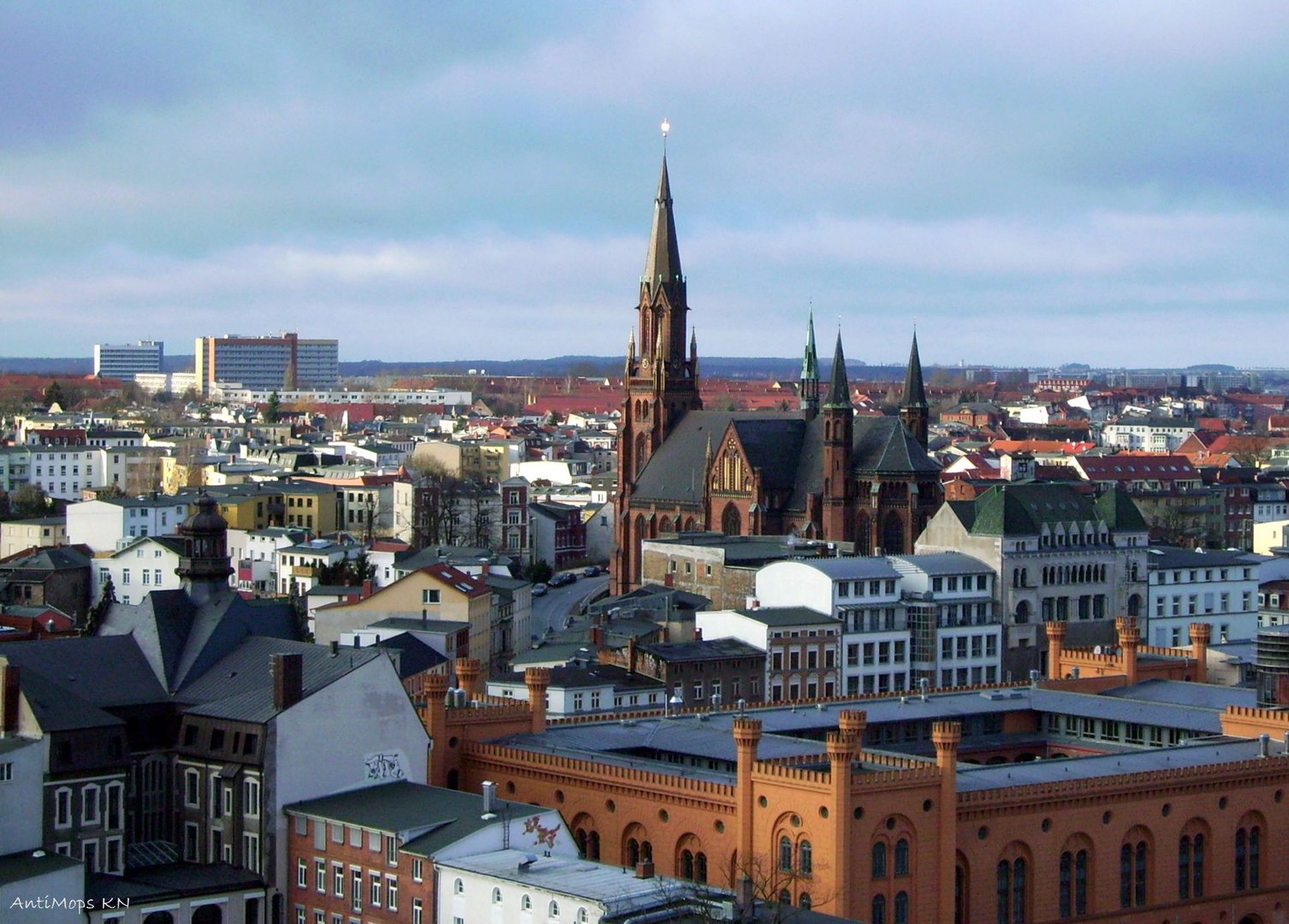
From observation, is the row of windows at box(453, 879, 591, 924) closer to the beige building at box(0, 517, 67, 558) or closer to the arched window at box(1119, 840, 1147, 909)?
the arched window at box(1119, 840, 1147, 909)

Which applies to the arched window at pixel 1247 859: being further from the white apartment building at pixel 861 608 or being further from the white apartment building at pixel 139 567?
the white apartment building at pixel 139 567

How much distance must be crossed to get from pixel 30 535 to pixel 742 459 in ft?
164

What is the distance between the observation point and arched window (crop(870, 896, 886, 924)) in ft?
213

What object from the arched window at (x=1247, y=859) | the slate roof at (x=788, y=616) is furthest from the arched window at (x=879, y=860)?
the slate roof at (x=788, y=616)

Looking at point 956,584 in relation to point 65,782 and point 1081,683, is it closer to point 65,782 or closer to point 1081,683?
point 1081,683

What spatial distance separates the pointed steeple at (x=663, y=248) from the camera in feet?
521

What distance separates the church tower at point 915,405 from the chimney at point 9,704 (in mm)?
89446

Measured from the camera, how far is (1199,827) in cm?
7244

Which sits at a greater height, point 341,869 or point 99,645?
point 99,645

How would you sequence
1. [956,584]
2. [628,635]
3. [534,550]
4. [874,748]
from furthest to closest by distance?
[534,550], [956,584], [628,635], [874,748]

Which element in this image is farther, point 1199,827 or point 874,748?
point 874,748

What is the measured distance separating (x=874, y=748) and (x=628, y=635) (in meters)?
30.7

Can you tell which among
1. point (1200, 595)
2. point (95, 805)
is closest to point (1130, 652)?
point (1200, 595)

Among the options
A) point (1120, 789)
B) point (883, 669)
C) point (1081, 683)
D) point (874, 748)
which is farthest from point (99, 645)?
point (883, 669)
